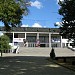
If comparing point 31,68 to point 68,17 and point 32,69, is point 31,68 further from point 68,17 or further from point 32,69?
point 68,17

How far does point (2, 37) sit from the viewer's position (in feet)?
211

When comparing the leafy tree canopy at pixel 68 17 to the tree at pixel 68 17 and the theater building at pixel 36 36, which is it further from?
the theater building at pixel 36 36

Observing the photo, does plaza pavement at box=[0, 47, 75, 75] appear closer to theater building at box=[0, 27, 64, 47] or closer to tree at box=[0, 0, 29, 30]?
tree at box=[0, 0, 29, 30]

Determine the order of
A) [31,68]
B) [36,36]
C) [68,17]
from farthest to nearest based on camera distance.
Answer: [36,36], [68,17], [31,68]

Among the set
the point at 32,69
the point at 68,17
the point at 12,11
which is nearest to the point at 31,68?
the point at 32,69

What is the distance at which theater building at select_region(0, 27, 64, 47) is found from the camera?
104312mm

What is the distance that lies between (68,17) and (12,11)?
34.2 ft

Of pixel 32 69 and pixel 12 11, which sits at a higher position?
pixel 12 11

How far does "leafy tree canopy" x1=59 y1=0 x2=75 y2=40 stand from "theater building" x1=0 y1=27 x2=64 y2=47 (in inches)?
2834

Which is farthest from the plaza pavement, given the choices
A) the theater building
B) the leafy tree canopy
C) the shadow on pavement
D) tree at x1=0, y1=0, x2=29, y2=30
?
the theater building

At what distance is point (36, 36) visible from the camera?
108m

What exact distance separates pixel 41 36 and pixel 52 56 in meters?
68.1

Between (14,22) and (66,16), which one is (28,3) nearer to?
(14,22)

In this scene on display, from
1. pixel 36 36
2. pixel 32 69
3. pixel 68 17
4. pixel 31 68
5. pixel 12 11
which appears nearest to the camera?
pixel 32 69
